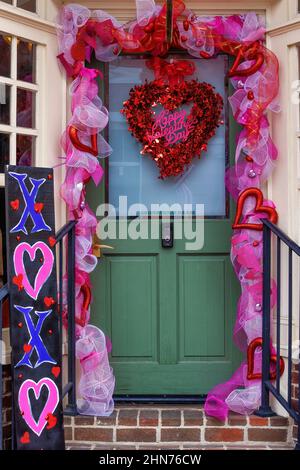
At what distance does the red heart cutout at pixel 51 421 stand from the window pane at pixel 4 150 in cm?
144

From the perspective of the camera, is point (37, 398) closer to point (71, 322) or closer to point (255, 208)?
point (71, 322)

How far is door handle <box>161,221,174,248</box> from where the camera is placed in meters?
4.39

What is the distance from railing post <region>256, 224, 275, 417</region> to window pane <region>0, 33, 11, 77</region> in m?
1.73

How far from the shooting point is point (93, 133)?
418 centimetres

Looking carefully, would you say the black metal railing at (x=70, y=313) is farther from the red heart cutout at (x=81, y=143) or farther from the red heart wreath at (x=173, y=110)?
the red heart wreath at (x=173, y=110)

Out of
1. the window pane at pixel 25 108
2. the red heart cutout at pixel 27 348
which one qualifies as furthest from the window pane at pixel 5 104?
the red heart cutout at pixel 27 348

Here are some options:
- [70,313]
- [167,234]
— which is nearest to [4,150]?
[70,313]

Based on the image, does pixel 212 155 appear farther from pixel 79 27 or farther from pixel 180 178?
pixel 79 27

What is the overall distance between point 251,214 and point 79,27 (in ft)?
4.93

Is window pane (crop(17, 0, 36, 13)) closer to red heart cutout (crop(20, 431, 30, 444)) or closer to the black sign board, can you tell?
the black sign board

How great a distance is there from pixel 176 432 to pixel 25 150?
1.86 metres
